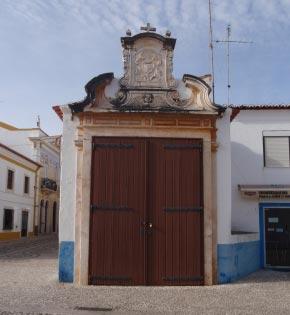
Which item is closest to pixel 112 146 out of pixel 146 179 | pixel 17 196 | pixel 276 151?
pixel 146 179

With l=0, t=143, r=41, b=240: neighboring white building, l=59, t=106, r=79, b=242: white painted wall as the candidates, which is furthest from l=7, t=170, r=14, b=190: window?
l=59, t=106, r=79, b=242: white painted wall

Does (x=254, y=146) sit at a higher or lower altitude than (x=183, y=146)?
higher

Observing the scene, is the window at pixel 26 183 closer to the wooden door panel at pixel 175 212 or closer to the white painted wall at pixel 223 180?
the wooden door panel at pixel 175 212

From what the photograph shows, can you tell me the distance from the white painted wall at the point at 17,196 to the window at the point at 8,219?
0.27 meters

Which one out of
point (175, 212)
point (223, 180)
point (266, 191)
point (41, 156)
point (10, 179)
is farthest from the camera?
point (41, 156)

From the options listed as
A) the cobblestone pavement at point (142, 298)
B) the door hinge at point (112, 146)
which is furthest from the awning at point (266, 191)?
A: the door hinge at point (112, 146)

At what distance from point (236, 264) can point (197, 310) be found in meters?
3.35

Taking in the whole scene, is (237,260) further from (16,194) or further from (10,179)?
(16,194)

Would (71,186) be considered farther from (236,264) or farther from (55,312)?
(236,264)

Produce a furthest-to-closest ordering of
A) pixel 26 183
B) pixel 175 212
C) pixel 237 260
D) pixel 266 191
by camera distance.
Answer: pixel 26 183
pixel 266 191
pixel 237 260
pixel 175 212

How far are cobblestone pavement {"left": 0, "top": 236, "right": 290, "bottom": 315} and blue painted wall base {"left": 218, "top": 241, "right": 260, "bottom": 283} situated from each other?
27 centimetres

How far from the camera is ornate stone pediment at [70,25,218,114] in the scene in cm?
963

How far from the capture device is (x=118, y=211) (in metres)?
9.45

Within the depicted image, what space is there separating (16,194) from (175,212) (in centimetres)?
2208
